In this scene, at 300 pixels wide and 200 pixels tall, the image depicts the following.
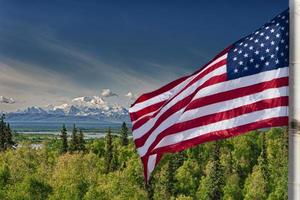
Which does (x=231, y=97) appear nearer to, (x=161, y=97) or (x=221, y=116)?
(x=221, y=116)

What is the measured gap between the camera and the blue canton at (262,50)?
13438 millimetres

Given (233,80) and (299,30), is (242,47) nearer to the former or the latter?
(233,80)

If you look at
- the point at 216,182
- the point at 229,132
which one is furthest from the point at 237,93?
the point at 216,182

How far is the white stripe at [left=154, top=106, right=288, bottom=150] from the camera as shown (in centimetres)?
1335

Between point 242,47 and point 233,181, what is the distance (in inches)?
4595

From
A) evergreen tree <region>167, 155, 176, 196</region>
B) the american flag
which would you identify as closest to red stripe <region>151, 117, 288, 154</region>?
the american flag

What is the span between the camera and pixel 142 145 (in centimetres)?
1639

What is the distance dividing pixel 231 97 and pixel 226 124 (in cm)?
68

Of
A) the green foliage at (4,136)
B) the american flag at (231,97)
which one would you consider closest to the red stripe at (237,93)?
the american flag at (231,97)

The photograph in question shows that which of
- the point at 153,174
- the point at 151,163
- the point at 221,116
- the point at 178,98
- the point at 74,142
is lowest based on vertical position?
the point at 151,163

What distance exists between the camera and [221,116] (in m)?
14.3

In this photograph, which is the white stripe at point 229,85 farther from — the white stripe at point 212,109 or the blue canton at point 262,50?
the blue canton at point 262,50

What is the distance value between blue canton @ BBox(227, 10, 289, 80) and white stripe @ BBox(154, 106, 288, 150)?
1051 millimetres

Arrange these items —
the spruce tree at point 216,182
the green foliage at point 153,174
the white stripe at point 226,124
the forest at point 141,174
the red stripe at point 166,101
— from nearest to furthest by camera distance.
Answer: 1. the white stripe at point 226,124
2. the red stripe at point 166,101
3. the green foliage at point 153,174
4. the forest at point 141,174
5. the spruce tree at point 216,182
